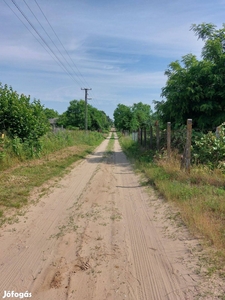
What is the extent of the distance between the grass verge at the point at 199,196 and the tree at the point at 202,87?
316 cm

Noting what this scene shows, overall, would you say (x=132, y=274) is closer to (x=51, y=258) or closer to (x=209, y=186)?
(x=51, y=258)

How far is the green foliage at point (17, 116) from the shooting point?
1186cm

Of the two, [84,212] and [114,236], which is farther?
[84,212]

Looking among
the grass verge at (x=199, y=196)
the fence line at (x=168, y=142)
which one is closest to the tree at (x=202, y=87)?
the fence line at (x=168, y=142)

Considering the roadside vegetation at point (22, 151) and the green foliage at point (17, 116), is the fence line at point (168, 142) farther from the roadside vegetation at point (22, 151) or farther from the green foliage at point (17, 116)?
the green foliage at point (17, 116)

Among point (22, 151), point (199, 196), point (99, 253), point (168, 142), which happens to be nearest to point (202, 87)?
point (168, 142)

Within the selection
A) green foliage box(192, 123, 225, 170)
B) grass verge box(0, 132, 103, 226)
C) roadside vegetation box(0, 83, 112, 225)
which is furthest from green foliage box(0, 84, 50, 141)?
green foliage box(192, 123, 225, 170)

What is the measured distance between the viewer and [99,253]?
3879mm

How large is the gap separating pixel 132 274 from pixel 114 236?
119 cm

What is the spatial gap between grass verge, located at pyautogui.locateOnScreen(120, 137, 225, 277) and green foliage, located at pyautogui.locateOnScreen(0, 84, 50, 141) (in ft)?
20.5

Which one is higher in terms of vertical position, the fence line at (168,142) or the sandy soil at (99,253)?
the fence line at (168,142)

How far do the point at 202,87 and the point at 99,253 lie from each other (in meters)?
10.4

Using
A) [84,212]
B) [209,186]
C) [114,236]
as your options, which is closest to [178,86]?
[209,186]

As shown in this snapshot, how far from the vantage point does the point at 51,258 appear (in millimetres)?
3729
